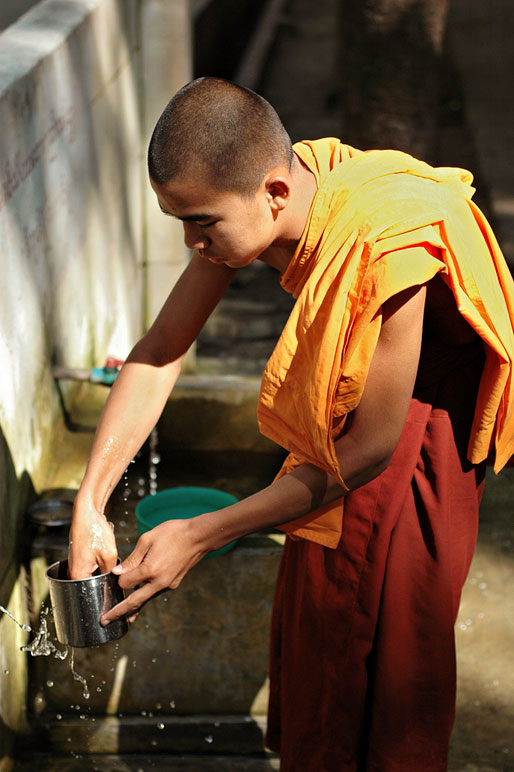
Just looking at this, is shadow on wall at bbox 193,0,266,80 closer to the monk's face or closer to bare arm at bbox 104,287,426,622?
the monk's face

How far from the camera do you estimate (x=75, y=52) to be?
390cm

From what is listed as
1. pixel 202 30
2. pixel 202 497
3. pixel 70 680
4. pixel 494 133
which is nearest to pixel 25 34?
pixel 202 497

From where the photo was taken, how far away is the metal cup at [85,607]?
234 centimetres

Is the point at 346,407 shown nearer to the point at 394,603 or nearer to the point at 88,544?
the point at 394,603

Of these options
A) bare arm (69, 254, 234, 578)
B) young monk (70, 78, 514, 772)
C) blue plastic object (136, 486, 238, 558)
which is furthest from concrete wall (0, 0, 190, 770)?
young monk (70, 78, 514, 772)

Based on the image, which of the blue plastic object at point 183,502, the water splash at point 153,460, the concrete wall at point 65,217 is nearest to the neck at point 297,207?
the concrete wall at point 65,217

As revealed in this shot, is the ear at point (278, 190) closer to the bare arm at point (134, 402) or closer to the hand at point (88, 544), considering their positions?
the bare arm at point (134, 402)

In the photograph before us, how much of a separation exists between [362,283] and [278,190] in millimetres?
298

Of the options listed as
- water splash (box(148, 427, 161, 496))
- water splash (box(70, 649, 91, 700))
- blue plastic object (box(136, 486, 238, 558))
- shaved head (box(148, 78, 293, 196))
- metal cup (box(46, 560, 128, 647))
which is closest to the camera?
shaved head (box(148, 78, 293, 196))

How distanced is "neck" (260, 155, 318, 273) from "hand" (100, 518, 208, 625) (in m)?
0.68

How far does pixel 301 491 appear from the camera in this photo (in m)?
2.21

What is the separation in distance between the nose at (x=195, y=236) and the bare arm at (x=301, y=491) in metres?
0.44

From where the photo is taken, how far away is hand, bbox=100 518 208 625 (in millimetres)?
2178

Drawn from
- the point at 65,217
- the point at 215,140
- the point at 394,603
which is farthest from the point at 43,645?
the point at 215,140
